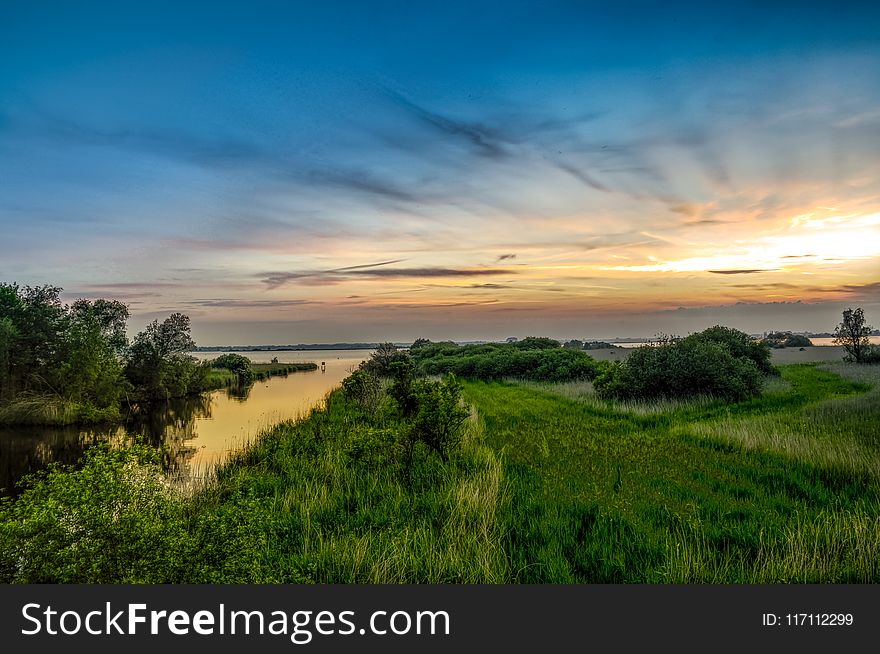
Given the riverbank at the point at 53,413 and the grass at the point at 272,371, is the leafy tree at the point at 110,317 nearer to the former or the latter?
the riverbank at the point at 53,413

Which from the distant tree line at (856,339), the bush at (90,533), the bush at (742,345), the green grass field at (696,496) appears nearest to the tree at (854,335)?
the distant tree line at (856,339)

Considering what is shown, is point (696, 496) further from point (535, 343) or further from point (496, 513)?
point (535, 343)

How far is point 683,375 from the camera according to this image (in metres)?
20.5

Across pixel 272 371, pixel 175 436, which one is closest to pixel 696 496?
pixel 175 436

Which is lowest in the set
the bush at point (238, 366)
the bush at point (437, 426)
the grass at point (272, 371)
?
the grass at point (272, 371)

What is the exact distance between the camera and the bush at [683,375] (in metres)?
19.7

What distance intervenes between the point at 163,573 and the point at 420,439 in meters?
6.78

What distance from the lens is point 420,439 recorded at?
10609 millimetres

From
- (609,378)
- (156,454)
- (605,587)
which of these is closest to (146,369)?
(609,378)

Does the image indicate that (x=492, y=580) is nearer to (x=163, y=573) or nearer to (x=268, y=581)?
(x=268, y=581)

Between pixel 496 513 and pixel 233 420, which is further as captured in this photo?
pixel 233 420

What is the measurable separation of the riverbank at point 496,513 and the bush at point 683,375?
21.7ft

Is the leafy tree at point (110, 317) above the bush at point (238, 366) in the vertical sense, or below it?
above

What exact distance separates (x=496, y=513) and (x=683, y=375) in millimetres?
16190
